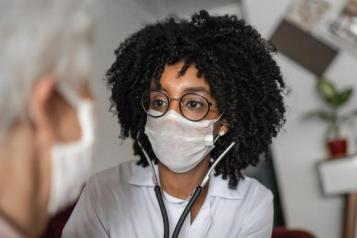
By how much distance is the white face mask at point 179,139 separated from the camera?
2.94 feet

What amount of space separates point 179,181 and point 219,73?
28cm

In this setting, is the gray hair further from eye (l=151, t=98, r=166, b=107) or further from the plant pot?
the plant pot

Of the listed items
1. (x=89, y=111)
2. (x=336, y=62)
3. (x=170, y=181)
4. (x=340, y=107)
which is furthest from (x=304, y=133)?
(x=89, y=111)

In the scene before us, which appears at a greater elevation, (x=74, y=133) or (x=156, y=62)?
(x=156, y=62)

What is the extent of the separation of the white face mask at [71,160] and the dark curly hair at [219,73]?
51 cm

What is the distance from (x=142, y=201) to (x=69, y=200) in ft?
1.84

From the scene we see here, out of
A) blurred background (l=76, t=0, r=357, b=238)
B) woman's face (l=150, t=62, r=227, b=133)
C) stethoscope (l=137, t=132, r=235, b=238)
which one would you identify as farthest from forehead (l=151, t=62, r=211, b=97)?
blurred background (l=76, t=0, r=357, b=238)

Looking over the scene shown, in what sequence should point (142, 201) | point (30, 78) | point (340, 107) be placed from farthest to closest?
point (340, 107) < point (142, 201) < point (30, 78)

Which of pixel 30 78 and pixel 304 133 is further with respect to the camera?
pixel 304 133

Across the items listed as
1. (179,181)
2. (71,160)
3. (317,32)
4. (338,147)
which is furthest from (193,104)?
(317,32)

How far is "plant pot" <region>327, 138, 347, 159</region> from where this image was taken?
2246 millimetres

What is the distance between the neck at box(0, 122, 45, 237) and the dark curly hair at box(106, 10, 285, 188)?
0.57 metres

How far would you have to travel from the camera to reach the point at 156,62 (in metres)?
1.00

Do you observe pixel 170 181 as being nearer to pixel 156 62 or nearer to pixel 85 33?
pixel 156 62
